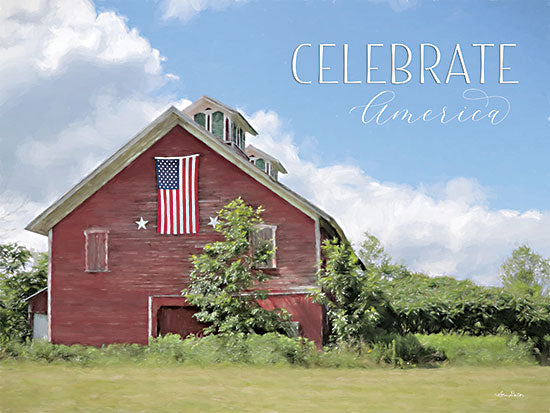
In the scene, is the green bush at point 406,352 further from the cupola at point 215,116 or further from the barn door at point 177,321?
the cupola at point 215,116

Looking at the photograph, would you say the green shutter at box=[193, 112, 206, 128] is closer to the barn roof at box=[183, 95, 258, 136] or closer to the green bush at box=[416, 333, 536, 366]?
the barn roof at box=[183, 95, 258, 136]

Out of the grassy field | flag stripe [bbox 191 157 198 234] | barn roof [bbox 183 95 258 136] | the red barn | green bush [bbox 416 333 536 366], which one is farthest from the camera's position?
barn roof [bbox 183 95 258 136]

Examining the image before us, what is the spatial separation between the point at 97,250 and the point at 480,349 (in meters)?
14.9

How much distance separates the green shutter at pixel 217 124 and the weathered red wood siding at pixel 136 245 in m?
3.78

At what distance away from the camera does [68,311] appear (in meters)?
26.2

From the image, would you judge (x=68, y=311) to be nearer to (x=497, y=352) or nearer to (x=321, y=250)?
(x=321, y=250)

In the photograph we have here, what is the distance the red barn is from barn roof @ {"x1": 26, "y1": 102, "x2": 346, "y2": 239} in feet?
0.13

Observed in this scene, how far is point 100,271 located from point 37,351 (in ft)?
13.6

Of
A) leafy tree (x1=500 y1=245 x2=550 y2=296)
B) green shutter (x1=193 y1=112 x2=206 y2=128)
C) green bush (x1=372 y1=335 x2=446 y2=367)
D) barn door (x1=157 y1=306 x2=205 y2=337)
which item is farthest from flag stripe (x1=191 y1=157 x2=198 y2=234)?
leafy tree (x1=500 y1=245 x2=550 y2=296)

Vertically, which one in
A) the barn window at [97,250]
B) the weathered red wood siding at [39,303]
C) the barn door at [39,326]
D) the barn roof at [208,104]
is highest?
the barn roof at [208,104]

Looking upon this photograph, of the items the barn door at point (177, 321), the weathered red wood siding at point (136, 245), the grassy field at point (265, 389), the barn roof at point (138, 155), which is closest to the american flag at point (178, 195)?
the weathered red wood siding at point (136, 245)

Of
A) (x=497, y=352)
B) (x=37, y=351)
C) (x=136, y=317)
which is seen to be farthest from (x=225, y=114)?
(x=497, y=352)

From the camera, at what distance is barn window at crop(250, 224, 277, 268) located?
82.1 feet

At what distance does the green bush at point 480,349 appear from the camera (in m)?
23.2
